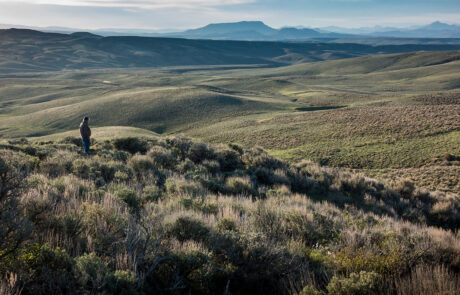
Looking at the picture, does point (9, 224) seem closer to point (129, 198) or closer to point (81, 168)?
point (129, 198)

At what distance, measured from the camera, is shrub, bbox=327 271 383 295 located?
3248 millimetres

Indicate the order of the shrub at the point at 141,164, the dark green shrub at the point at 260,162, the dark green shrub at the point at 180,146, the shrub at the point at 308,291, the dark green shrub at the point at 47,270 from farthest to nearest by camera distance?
the dark green shrub at the point at 180,146 → the dark green shrub at the point at 260,162 → the shrub at the point at 141,164 → the shrub at the point at 308,291 → the dark green shrub at the point at 47,270

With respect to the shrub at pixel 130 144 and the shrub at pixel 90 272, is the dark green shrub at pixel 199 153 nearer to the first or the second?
the shrub at pixel 130 144

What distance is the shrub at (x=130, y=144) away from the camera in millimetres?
14812

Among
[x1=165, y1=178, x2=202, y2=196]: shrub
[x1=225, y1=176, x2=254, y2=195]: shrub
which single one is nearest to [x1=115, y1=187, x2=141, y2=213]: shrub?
[x1=165, y1=178, x2=202, y2=196]: shrub

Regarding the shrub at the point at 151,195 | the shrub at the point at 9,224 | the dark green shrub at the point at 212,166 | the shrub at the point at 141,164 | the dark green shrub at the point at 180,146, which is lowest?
the dark green shrub at the point at 212,166

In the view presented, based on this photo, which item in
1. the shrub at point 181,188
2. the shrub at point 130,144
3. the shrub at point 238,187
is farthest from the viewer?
the shrub at point 130,144

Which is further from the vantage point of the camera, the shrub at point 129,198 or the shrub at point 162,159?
the shrub at point 162,159

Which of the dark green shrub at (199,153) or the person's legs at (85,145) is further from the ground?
the person's legs at (85,145)

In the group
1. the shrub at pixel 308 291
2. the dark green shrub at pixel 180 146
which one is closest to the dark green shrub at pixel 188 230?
the shrub at pixel 308 291

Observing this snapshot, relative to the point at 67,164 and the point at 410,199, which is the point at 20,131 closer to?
the point at 67,164

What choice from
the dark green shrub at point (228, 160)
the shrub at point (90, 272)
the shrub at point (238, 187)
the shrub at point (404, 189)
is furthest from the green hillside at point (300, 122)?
the shrub at point (90, 272)

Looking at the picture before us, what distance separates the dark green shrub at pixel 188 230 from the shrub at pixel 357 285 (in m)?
1.97

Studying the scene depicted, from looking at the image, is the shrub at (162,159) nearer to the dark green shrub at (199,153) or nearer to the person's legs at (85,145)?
the dark green shrub at (199,153)
